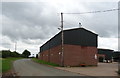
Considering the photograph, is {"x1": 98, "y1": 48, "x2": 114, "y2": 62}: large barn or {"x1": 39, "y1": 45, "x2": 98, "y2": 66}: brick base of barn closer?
{"x1": 39, "y1": 45, "x2": 98, "y2": 66}: brick base of barn

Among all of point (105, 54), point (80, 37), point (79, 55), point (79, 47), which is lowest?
point (105, 54)

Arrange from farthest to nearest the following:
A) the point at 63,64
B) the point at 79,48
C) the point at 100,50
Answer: the point at 100,50 → the point at 79,48 → the point at 63,64

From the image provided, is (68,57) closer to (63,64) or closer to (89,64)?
(63,64)

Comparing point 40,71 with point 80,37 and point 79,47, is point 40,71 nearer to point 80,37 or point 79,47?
point 79,47

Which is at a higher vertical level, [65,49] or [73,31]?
[73,31]

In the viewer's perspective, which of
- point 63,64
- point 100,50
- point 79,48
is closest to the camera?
point 63,64

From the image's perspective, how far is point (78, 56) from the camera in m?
36.8

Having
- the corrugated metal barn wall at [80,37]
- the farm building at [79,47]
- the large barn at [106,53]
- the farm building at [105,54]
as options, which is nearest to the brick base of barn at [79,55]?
the farm building at [79,47]

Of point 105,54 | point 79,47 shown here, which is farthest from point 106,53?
point 79,47

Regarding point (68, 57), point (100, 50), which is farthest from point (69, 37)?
point (100, 50)

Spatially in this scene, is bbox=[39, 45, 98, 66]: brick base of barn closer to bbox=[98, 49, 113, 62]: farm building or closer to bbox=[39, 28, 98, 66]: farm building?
bbox=[39, 28, 98, 66]: farm building

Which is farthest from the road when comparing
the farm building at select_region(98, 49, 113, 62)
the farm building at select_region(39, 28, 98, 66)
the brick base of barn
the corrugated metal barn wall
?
the farm building at select_region(98, 49, 113, 62)

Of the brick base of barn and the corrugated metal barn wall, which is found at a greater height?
the corrugated metal barn wall

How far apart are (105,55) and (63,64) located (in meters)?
45.6
